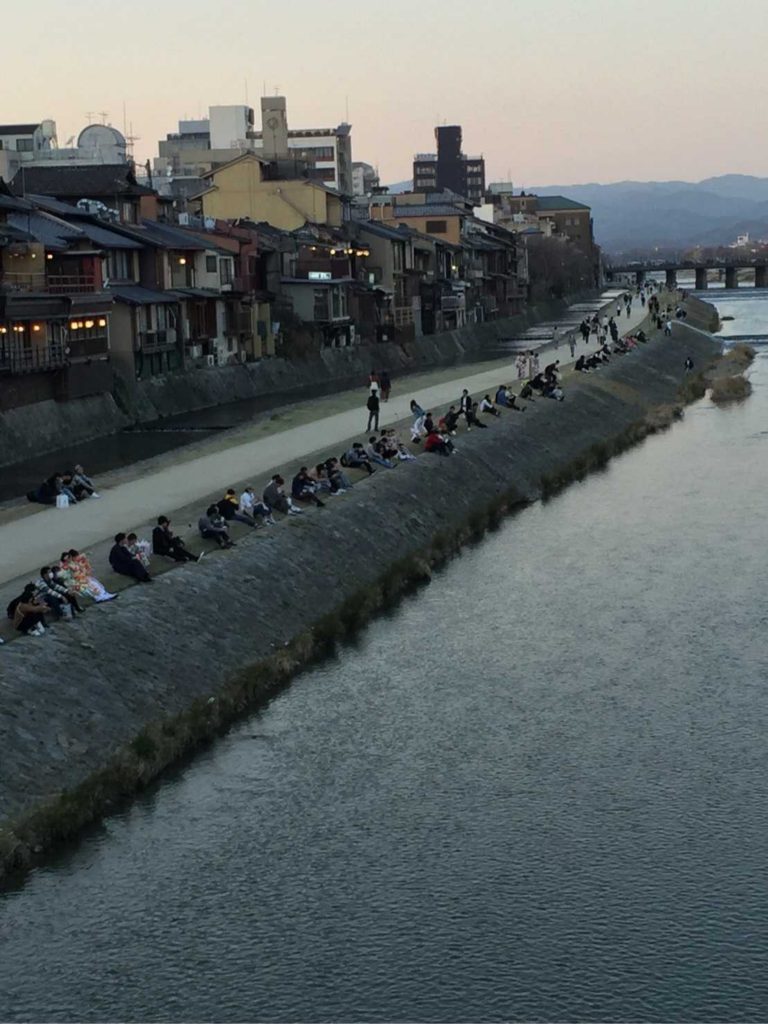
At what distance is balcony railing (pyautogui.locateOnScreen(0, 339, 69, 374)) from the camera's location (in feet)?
158

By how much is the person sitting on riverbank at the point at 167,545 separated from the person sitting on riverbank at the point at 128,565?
1498mm

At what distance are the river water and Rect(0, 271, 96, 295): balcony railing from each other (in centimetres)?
2556

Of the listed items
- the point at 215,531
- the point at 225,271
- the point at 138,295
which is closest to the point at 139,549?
the point at 215,531

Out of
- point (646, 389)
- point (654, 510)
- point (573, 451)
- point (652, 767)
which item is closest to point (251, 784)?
point (652, 767)

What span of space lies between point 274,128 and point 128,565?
97.5 meters

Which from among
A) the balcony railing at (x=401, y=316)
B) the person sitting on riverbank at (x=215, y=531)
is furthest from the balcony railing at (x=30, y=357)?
the balcony railing at (x=401, y=316)

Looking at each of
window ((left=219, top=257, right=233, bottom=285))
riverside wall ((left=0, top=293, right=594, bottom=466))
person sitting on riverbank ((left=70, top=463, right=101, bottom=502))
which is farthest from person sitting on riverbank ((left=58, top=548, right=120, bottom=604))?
window ((left=219, top=257, right=233, bottom=285))

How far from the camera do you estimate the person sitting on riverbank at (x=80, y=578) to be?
24.4 meters

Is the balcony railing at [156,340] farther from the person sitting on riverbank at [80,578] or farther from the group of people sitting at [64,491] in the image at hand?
the person sitting on riverbank at [80,578]

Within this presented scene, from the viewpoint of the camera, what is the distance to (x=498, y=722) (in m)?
23.7

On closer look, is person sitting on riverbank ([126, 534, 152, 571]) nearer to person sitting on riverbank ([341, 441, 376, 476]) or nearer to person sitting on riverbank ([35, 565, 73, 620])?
person sitting on riverbank ([35, 565, 73, 620])

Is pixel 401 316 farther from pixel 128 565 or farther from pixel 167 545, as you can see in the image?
pixel 128 565

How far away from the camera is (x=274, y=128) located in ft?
389

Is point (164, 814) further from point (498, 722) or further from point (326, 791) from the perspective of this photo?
point (498, 722)
